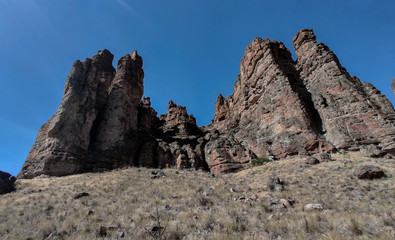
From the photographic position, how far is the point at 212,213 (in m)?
8.48

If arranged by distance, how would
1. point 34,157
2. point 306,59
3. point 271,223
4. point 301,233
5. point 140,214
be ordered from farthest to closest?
point 306,59 < point 34,157 < point 140,214 < point 271,223 < point 301,233

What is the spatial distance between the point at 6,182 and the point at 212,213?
69.0ft

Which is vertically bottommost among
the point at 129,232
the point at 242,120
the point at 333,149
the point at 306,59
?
the point at 129,232

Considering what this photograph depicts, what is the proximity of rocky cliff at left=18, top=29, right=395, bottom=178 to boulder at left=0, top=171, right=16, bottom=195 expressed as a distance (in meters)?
4.34

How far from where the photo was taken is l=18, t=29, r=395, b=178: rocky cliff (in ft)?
77.6

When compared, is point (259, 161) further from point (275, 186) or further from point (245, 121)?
point (245, 121)

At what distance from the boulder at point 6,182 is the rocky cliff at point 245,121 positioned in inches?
171

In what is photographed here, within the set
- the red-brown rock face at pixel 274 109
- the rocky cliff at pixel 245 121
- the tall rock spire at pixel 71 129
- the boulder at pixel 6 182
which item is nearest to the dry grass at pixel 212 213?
the boulder at pixel 6 182

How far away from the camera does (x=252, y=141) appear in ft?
104

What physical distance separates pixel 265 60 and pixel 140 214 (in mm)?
37373

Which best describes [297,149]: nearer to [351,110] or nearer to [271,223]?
[351,110]

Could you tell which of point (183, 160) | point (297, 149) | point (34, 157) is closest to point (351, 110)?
point (297, 149)

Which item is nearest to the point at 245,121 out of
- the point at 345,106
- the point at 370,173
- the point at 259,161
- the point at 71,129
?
the point at 259,161

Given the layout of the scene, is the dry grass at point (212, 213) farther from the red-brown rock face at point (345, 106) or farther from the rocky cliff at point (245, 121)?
the rocky cliff at point (245, 121)
